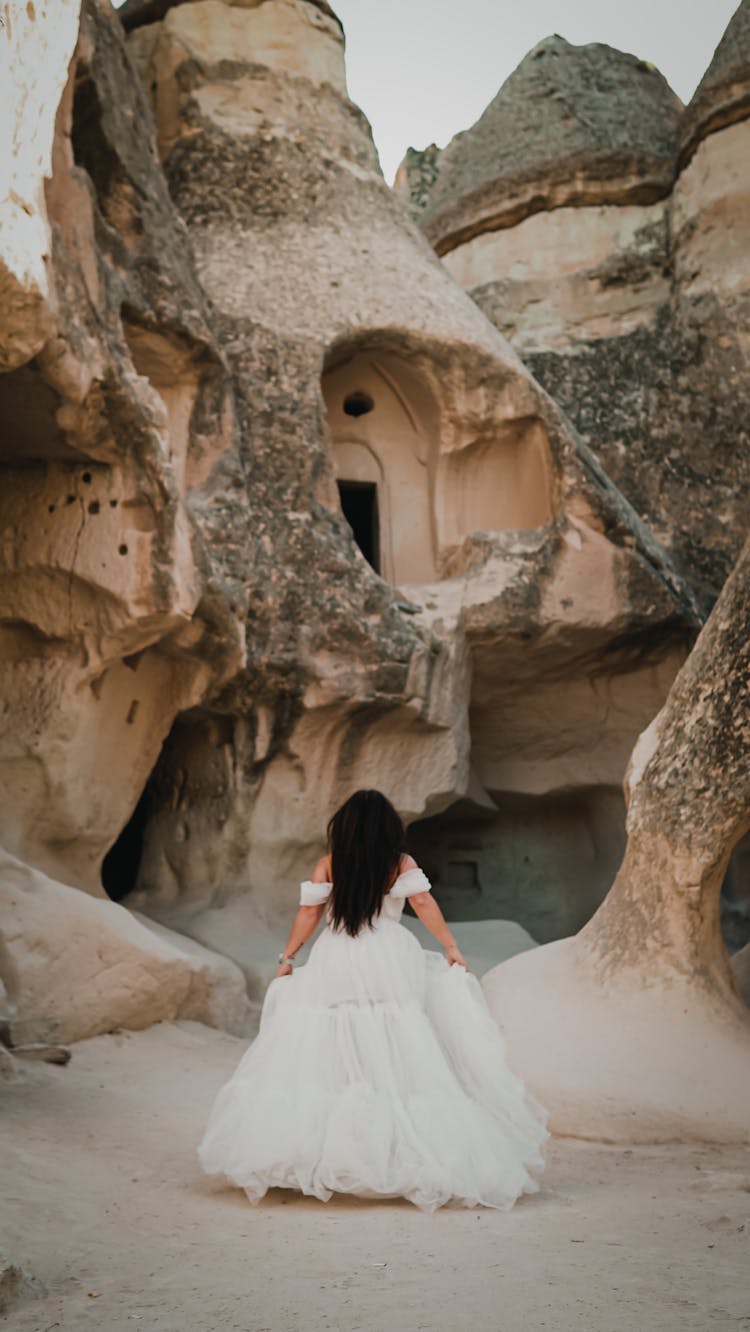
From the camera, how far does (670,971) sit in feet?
16.2

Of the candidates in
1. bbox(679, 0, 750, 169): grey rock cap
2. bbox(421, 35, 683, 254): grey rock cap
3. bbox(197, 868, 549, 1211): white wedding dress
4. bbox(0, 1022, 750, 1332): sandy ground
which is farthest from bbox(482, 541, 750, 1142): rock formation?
bbox(421, 35, 683, 254): grey rock cap

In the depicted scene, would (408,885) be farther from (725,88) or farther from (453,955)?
(725,88)

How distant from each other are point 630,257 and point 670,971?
788cm

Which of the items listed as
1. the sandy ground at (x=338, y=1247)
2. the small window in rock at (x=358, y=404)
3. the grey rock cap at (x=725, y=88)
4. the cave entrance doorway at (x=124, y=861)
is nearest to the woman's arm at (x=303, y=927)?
the sandy ground at (x=338, y=1247)

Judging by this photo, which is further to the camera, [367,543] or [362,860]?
[367,543]

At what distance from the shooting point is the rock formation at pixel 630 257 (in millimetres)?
9961

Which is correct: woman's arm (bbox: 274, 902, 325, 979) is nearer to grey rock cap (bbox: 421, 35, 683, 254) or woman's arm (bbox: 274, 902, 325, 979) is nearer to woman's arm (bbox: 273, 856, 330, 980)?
woman's arm (bbox: 273, 856, 330, 980)

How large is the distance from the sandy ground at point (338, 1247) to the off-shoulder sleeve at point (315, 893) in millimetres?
724

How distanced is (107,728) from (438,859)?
4276 mm

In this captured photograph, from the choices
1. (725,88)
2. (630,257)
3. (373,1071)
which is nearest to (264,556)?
(373,1071)

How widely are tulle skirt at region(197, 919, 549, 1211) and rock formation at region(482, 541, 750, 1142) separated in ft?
4.50

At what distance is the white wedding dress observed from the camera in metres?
3.00

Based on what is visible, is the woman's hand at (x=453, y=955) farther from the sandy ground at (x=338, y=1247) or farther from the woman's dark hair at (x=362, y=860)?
the sandy ground at (x=338, y=1247)

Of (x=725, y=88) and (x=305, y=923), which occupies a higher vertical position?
(x=725, y=88)
